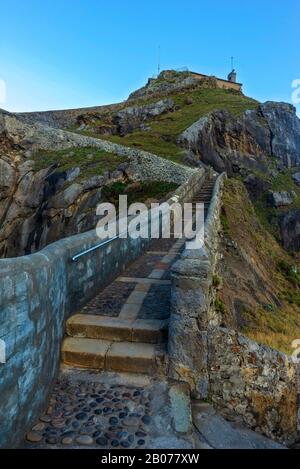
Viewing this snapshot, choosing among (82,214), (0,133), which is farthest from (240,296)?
(0,133)

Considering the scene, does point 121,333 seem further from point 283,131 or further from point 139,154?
point 283,131

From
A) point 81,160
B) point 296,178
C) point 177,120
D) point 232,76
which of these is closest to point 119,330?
point 81,160

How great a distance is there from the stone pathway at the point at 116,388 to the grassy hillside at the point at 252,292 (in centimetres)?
196

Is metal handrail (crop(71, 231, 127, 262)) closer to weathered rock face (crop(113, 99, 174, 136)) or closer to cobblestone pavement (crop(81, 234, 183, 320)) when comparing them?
cobblestone pavement (crop(81, 234, 183, 320))

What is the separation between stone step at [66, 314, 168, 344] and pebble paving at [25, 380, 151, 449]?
2.34 feet

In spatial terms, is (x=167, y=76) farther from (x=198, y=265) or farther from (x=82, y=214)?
(x=198, y=265)

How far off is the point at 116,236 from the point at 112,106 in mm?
41333

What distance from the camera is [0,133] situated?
2838 centimetres

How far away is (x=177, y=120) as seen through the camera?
35.4 metres

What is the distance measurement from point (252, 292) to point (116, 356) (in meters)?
6.09

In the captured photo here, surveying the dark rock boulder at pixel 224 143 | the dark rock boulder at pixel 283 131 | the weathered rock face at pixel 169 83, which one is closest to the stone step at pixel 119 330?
the dark rock boulder at pixel 224 143

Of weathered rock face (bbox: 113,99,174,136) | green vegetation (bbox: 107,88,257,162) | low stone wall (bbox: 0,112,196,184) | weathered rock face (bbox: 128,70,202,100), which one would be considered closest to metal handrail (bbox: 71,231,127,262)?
low stone wall (bbox: 0,112,196,184)

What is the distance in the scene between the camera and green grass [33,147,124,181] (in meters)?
20.9

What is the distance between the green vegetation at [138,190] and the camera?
733 inches
